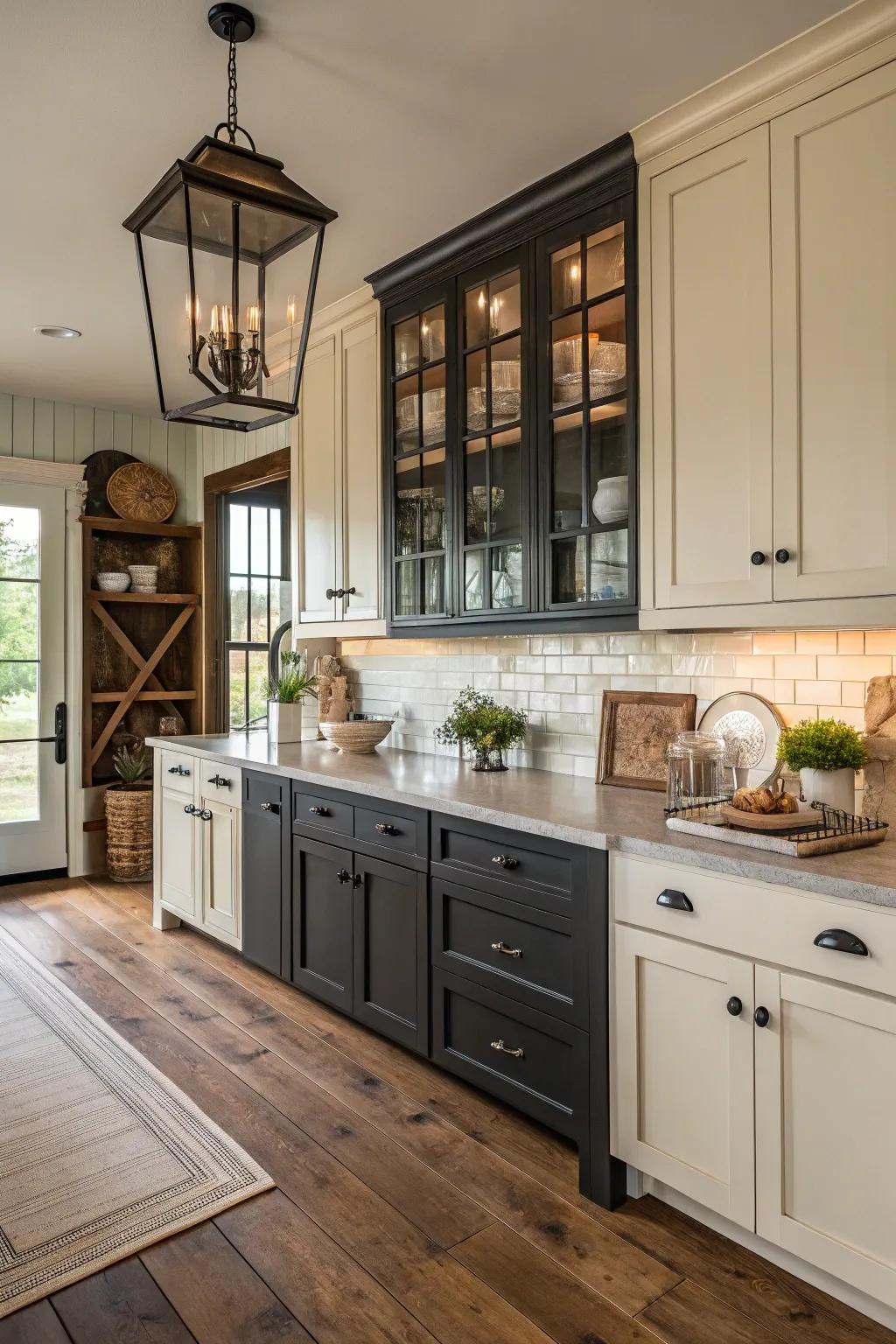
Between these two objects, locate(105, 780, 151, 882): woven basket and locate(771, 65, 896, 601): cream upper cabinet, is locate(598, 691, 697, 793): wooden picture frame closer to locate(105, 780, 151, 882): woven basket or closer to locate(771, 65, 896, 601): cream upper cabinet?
locate(771, 65, 896, 601): cream upper cabinet

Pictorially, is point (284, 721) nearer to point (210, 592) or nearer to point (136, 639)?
point (210, 592)

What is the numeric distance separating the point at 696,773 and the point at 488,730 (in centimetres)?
106

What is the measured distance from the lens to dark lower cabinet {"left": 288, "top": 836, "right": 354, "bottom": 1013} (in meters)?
3.12

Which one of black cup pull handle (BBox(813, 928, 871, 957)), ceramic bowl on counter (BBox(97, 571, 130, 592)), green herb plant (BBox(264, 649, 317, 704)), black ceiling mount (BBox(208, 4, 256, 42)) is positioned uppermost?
black ceiling mount (BBox(208, 4, 256, 42))

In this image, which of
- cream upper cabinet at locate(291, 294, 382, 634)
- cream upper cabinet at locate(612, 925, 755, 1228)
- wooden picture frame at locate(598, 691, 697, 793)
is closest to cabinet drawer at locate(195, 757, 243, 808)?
cream upper cabinet at locate(291, 294, 382, 634)

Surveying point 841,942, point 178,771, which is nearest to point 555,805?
point 841,942

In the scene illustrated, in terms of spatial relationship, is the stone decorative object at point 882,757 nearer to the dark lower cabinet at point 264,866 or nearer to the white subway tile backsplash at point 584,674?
the white subway tile backsplash at point 584,674

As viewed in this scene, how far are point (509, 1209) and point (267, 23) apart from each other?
2.83 metres

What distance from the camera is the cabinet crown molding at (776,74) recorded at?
2.02 meters

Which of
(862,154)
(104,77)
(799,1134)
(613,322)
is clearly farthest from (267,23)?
(799,1134)

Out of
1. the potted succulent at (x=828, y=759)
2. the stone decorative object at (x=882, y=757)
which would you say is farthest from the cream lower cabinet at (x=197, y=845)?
the stone decorative object at (x=882, y=757)

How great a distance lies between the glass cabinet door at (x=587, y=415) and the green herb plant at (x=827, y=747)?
0.66 m

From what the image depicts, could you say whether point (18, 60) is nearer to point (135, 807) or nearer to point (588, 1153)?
point (588, 1153)

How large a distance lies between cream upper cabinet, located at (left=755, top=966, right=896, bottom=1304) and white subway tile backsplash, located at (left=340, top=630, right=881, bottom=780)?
35.2 inches
